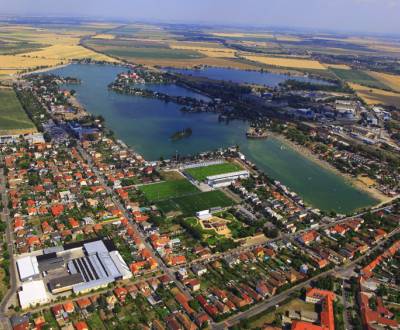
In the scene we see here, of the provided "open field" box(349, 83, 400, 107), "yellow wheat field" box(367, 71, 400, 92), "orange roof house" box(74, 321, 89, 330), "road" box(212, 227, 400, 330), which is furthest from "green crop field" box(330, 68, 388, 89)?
"orange roof house" box(74, 321, 89, 330)

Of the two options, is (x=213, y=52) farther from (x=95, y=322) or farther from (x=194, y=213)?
(x=95, y=322)

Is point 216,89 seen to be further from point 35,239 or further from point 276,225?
point 35,239

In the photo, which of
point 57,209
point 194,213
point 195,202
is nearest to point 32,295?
point 57,209

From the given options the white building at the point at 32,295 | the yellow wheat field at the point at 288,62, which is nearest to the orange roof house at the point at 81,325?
the white building at the point at 32,295

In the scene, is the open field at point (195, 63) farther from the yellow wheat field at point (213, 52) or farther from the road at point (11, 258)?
the road at point (11, 258)

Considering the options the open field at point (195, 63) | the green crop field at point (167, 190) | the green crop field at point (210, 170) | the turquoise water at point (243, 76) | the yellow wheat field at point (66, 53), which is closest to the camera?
the green crop field at point (167, 190)

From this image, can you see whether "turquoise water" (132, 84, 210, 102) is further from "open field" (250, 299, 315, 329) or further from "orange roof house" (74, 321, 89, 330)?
"orange roof house" (74, 321, 89, 330)
